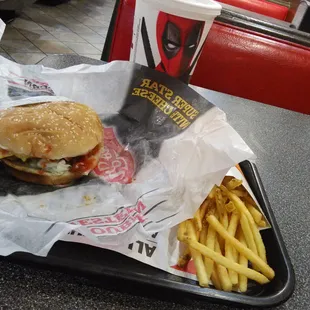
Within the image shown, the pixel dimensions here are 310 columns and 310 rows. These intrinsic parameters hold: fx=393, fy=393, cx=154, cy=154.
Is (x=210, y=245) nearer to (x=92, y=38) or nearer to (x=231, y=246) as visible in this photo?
(x=231, y=246)

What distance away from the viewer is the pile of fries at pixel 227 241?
0.77 meters

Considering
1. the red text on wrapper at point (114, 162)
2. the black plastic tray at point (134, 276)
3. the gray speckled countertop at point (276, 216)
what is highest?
the black plastic tray at point (134, 276)

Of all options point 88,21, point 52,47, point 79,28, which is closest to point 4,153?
point 52,47

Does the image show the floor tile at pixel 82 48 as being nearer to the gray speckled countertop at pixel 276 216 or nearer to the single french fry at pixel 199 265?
the gray speckled countertop at pixel 276 216

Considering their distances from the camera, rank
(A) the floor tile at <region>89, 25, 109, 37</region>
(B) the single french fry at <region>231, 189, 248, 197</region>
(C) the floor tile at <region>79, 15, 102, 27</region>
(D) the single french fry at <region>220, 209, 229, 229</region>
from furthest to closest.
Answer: (C) the floor tile at <region>79, 15, 102, 27</region>
(A) the floor tile at <region>89, 25, 109, 37</region>
(B) the single french fry at <region>231, 189, 248, 197</region>
(D) the single french fry at <region>220, 209, 229, 229</region>

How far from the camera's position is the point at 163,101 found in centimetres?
118

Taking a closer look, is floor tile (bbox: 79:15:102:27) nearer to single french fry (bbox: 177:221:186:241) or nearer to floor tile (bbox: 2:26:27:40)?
floor tile (bbox: 2:26:27:40)

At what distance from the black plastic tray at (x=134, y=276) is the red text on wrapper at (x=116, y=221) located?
4cm

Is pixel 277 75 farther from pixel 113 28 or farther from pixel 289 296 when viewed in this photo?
pixel 289 296

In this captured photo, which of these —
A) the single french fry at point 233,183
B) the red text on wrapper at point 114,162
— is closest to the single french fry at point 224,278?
the single french fry at point 233,183

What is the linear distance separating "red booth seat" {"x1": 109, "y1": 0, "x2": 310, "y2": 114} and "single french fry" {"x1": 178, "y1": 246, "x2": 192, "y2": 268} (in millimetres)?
1385

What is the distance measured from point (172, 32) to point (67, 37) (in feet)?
15.2

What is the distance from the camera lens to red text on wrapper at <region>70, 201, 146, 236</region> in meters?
0.78

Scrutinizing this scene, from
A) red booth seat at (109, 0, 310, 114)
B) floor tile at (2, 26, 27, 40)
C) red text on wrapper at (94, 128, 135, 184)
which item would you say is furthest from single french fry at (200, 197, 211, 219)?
floor tile at (2, 26, 27, 40)
